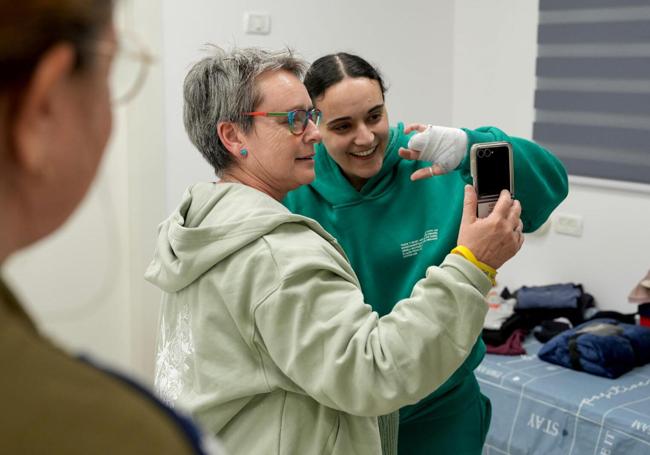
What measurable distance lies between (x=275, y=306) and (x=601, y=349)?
6.70 feet

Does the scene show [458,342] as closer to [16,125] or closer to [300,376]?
[300,376]

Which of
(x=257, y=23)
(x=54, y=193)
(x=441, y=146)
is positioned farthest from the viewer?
(x=257, y=23)

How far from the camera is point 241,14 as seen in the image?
11.6 ft

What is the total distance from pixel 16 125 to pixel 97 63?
0.21 feet

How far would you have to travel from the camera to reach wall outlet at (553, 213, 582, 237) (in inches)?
143

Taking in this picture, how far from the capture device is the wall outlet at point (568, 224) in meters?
3.63

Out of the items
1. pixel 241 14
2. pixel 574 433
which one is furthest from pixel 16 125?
pixel 241 14

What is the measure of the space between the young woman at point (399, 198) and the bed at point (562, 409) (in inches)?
36.1

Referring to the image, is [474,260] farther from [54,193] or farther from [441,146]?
[54,193]

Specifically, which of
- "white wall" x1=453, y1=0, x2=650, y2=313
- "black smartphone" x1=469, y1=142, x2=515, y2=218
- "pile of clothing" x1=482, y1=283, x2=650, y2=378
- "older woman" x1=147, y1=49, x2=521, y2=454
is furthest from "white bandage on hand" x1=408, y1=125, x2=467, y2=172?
"white wall" x1=453, y1=0, x2=650, y2=313

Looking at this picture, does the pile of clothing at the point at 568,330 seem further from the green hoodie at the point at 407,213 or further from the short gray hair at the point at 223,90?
the short gray hair at the point at 223,90

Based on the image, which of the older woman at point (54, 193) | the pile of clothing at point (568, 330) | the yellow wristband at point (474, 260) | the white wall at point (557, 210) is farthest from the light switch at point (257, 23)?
the older woman at point (54, 193)

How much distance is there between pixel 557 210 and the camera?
12.2ft

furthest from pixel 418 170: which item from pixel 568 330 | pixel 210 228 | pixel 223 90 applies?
pixel 568 330
